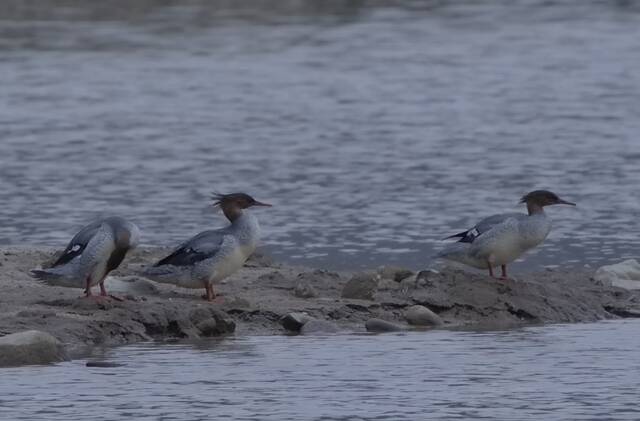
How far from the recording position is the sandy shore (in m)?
14.3

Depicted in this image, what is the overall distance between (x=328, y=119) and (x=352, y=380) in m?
17.3

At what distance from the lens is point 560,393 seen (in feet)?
40.2

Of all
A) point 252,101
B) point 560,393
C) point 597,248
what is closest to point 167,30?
point 252,101

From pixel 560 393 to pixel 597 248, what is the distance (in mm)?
7559

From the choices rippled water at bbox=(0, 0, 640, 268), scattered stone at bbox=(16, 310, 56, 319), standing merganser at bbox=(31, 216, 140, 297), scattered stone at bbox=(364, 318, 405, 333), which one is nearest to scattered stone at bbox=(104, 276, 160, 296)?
standing merganser at bbox=(31, 216, 140, 297)

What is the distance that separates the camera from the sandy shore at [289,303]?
→ 47.0 feet

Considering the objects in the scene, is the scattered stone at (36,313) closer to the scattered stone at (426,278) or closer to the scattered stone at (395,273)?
the scattered stone at (426,278)

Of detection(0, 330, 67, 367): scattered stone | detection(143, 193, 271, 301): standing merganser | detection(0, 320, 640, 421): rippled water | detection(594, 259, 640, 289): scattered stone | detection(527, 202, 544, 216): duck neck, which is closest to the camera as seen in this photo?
detection(0, 320, 640, 421): rippled water

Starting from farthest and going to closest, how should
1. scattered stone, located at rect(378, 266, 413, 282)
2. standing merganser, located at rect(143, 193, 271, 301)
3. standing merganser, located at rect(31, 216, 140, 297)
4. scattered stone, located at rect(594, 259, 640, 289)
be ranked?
scattered stone, located at rect(594, 259, 640, 289) < scattered stone, located at rect(378, 266, 413, 282) < standing merganser, located at rect(143, 193, 271, 301) < standing merganser, located at rect(31, 216, 140, 297)

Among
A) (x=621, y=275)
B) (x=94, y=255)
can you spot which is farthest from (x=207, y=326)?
(x=621, y=275)

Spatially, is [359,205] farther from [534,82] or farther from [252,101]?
[534,82]

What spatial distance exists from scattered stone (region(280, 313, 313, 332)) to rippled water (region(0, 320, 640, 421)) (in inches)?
11.6

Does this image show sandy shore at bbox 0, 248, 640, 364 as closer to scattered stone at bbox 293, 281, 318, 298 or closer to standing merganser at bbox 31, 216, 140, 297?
scattered stone at bbox 293, 281, 318, 298

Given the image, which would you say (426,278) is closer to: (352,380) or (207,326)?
(207,326)
